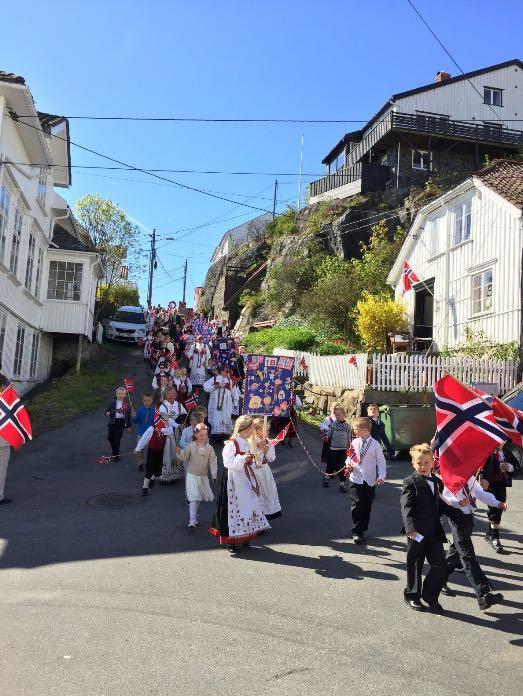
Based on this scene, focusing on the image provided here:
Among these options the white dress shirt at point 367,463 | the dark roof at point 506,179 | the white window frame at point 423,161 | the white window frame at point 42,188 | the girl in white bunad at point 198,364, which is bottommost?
the white dress shirt at point 367,463

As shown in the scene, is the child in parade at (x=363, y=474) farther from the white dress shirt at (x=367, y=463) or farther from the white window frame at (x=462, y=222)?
the white window frame at (x=462, y=222)

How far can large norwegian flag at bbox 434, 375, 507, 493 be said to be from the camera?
5738 millimetres

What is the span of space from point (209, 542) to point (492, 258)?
15.7 metres

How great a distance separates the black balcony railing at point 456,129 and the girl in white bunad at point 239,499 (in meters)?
33.3

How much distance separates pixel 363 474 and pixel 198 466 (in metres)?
2.31

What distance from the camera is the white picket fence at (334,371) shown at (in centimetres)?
1627

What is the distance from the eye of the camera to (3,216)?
15000 millimetres

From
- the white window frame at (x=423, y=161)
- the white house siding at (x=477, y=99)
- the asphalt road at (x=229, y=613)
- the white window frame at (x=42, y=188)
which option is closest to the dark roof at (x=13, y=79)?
the white window frame at (x=42, y=188)

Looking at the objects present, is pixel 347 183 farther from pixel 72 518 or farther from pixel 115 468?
pixel 72 518

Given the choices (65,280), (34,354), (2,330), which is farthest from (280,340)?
(2,330)

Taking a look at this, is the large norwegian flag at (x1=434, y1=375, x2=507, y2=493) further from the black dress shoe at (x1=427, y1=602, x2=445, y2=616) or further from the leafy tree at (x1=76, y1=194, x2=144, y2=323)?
the leafy tree at (x1=76, y1=194, x2=144, y2=323)

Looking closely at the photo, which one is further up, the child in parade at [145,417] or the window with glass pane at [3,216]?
the window with glass pane at [3,216]

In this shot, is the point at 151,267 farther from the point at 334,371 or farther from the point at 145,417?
the point at 145,417

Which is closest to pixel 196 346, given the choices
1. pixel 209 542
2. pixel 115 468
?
pixel 115 468
